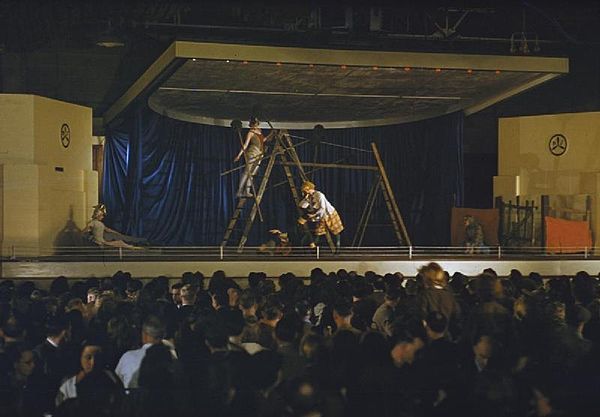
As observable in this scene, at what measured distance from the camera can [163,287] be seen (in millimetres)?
11352

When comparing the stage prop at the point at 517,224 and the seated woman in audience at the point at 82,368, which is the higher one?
the stage prop at the point at 517,224

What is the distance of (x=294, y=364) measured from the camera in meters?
6.84

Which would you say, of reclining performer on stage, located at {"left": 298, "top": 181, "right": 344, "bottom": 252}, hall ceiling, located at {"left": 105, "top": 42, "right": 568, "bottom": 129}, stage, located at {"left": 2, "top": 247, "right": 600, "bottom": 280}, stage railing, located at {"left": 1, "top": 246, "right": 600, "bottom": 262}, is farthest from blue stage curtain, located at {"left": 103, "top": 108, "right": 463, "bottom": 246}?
stage, located at {"left": 2, "top": 247, "right": 600, "bottom": 280}

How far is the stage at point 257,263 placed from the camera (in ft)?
52.7

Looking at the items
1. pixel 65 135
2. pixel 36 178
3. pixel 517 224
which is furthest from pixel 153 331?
pixel 517 224

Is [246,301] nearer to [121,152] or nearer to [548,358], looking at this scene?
[548,358]

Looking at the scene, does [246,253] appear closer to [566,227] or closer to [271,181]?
[271,181]

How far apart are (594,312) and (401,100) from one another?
12.9 meters

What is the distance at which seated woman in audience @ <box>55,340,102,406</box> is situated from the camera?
6.72 meters

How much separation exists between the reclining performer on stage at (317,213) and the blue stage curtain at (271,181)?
3.52 m

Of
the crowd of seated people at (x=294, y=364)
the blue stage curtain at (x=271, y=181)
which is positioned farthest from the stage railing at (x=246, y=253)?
the crowd of seated people at (x=294, y=364)

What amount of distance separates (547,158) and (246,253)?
20.6ft

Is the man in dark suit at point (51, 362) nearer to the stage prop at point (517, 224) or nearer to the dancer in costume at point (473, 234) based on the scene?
the dancer in costume at point (473, 234)

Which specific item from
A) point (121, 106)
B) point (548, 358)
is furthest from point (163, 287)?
point (121, 106)
